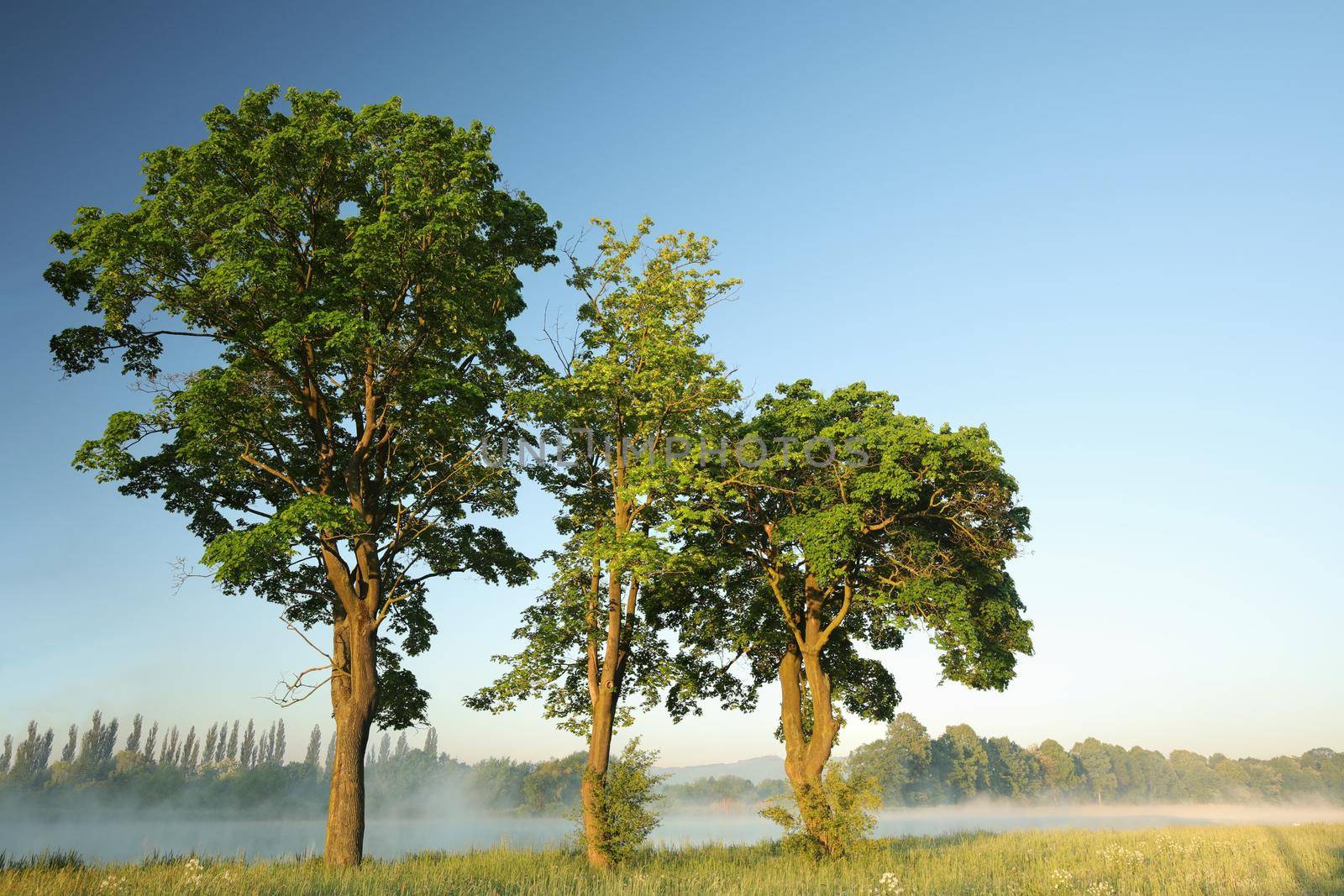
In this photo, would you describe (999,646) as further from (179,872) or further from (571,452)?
(179,872)

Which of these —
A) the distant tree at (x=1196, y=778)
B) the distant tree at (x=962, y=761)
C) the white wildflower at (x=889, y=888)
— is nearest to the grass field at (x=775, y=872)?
the white wildflower at (x=889, y=888)

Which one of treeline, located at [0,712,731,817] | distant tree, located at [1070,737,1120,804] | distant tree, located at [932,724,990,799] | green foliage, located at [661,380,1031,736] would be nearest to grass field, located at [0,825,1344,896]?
green foliage, located at [661,380,1031,736]

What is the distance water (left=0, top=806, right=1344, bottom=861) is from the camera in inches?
1470

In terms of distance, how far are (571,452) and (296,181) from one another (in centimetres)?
1036

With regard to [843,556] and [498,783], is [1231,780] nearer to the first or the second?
[498,783]

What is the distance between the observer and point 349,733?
17.0 m

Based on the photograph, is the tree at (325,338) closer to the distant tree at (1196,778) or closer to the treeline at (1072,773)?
the treeline at (1072,773)

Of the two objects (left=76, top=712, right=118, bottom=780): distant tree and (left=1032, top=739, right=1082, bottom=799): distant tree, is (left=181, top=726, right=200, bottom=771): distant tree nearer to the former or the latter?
(left=76, top=712, right=118, bottom=780): distant tree

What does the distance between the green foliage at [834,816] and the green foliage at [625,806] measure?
155 inches

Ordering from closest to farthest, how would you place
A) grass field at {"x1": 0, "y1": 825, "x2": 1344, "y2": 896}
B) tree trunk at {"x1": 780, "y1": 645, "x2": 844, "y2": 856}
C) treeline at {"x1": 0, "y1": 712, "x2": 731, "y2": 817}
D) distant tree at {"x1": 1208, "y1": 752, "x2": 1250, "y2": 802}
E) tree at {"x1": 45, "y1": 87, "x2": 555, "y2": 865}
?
grass field at {"x1": 0, "y1": 825, "x2": 1344, "y2": 896}
tree at {"x1": 45, "y1": 87, "x2": 555, "y2": 865}
tree trunk at {"x1": 780, "y1": 645, "x2": 844, "y2": 856}
treeline at {"x1": 0, "y1": 712, "x2": 731, "y2": 817}
distant tree at {"x1": 1208, "y1": 752, "x2": 1250, "y2": 802}

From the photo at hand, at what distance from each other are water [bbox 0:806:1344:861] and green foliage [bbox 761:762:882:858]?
4617 millimetres

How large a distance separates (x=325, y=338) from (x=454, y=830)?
107m

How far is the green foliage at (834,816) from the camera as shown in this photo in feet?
60.5

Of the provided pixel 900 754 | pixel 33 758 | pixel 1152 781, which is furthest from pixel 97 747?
pixel 1152 781
